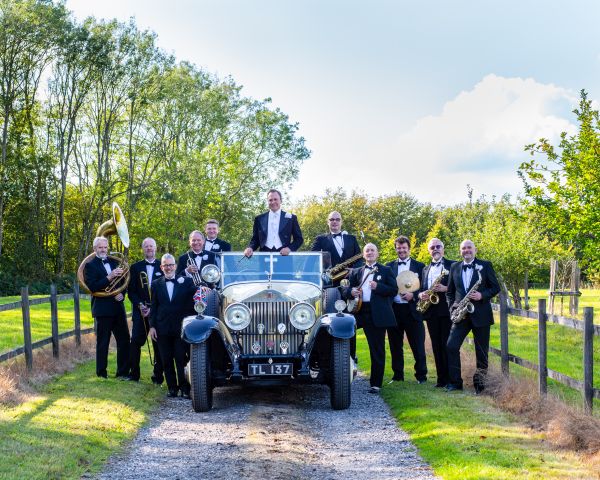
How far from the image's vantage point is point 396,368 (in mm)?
12055

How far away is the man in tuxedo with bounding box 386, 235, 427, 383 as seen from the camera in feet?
39.1

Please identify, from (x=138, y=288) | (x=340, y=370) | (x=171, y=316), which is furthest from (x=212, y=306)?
(x=138, y=288)

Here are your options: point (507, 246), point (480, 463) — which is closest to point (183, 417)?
point (480, 463)

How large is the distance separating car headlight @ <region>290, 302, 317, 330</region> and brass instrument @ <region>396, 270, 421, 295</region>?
8.33ft

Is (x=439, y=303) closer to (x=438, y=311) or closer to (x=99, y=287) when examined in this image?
(x=438, y=311)

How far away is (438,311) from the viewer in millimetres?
11633

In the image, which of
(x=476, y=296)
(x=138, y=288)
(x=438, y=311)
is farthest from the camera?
(x=138, y=288)

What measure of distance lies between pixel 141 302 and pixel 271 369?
3.41m

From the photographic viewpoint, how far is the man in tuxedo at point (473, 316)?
10.8 metres

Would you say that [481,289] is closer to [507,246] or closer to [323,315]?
[323,315]

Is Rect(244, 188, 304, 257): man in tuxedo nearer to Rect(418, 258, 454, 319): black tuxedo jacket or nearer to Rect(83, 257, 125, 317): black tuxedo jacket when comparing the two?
Rect(418, 258, 454, 319): black tuxedo jacket

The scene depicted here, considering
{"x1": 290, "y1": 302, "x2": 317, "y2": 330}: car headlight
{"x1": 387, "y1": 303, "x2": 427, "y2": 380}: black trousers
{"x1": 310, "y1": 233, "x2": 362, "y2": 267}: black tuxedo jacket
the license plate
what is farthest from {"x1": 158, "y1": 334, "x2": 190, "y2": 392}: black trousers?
{"x1": 387, "y1": 303, "x2": 427, "y2": 380}: black trousers

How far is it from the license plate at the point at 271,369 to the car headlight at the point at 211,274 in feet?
5.09

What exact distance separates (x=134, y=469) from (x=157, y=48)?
1478 inches
